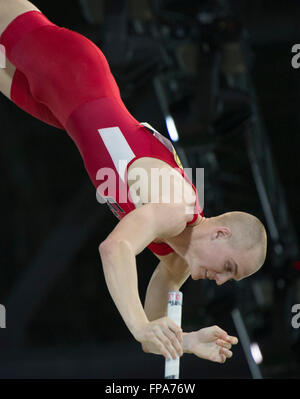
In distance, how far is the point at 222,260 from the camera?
2.46 metres

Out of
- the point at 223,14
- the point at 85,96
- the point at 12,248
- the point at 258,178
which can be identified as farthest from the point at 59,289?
the point at 85,96

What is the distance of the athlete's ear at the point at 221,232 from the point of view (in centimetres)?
245

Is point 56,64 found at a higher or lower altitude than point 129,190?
higher

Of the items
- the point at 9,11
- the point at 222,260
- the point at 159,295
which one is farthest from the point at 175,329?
the point at 9,11

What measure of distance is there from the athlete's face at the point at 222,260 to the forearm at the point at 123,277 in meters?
0.44

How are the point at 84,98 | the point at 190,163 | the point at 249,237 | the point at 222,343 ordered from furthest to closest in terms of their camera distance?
the point at 190,163 → the point at 84,98 → the point at 249,237 → the point at 222,343

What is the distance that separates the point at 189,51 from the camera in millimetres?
3971

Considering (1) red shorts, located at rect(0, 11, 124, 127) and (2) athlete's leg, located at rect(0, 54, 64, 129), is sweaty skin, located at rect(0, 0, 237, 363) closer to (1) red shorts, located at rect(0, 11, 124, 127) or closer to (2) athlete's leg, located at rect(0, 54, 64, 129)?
(1) red shorts, located at rect(0, 11, 124, 127)

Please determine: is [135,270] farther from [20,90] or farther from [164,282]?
[20,90]

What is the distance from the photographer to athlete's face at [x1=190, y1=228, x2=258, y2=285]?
2.45 meters

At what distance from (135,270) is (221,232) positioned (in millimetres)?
439

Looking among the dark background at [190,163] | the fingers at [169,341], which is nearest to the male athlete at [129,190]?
the fingers at [169,341]

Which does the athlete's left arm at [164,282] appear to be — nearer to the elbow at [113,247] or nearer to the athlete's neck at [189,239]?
the athlete's neck at [189,239]

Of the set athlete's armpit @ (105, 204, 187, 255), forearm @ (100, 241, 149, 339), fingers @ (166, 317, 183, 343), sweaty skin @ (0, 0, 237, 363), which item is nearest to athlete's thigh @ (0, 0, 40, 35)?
sweaty skin @ (0, 0, 237, 363)
